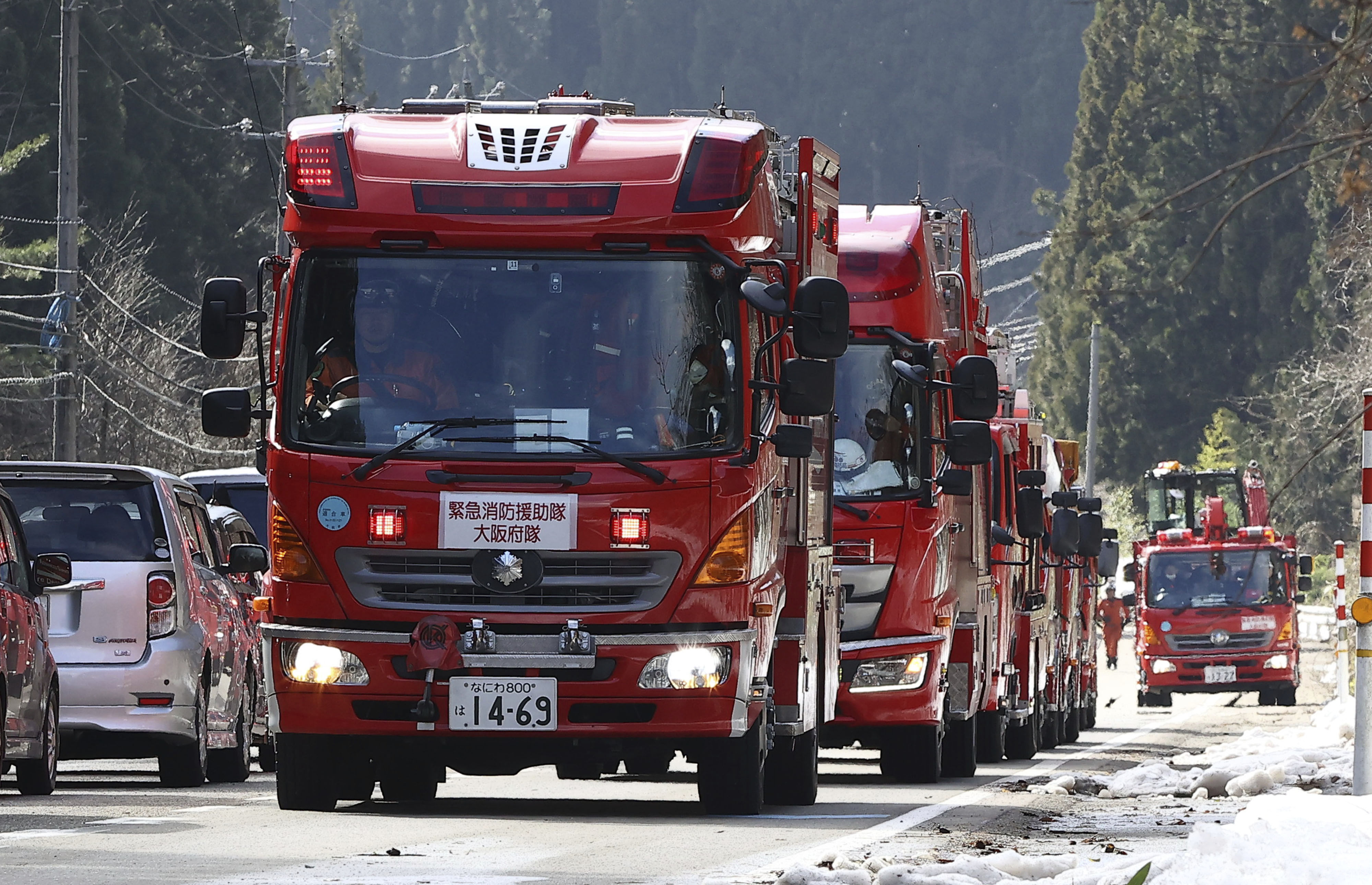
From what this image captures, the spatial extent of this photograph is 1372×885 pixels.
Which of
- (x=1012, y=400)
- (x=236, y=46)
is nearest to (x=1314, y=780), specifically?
(x=1012, y=400)

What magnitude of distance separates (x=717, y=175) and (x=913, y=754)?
6.02 meters

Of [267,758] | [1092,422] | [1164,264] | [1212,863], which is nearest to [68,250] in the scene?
[267,758]

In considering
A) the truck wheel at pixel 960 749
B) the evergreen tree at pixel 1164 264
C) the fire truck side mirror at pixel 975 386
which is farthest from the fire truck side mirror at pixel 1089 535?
the evergreen tree at pixel 1164 264

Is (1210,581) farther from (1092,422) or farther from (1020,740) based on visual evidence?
(1092,422)

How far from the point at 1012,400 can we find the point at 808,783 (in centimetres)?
1180

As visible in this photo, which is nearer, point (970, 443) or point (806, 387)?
point (806, 387)

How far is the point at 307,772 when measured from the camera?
521 inches

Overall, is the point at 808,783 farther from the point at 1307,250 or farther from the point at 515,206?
the point at 1307,250

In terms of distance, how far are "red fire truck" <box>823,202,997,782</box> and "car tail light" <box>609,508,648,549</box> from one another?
422 cm

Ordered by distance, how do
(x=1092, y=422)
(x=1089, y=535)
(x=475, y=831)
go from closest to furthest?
1. (x=475, y=831)
2. (x=1089, y=535)
3. (x=1092, y=422)

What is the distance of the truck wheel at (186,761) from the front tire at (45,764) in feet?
4.69

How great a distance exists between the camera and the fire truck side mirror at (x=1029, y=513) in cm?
2283

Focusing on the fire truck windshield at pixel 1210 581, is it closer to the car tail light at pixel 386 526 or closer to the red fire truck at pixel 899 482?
the red fire truck at pixel 899 482

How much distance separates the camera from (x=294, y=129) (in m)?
13.1
